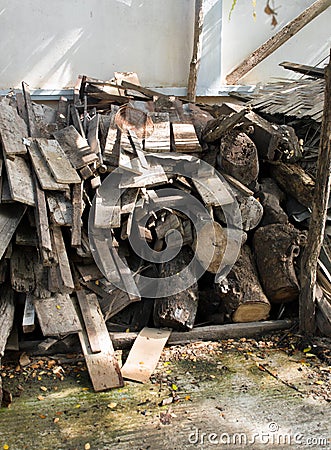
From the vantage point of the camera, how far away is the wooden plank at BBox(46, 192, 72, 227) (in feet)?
15.3

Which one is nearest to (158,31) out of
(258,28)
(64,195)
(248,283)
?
(258,28)

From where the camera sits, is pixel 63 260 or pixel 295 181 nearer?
pixel 63 260

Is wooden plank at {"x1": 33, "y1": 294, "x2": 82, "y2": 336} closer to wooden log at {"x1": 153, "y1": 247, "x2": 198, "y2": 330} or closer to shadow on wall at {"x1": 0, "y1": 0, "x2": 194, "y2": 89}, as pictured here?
wooden log at {"x1": 153, "y1": 247, "x2": 198, "y2": 330}

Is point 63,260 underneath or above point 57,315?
above

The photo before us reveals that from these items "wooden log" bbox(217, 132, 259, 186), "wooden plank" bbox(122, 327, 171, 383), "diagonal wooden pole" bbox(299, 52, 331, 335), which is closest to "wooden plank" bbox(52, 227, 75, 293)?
"wooden plank" bbox(122, 327, 171, 383)

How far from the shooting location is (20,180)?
186 inches

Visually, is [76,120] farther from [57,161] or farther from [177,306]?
[177,306]

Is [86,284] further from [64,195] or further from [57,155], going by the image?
[57,155]

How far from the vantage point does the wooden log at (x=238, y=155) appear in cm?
548

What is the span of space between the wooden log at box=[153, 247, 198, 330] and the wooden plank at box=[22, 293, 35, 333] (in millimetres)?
1195

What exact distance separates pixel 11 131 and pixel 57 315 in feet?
6.82

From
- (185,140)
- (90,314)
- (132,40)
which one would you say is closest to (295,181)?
(185,140)

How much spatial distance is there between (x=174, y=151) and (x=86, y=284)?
1868 millimetres

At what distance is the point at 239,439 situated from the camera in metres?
3.52
